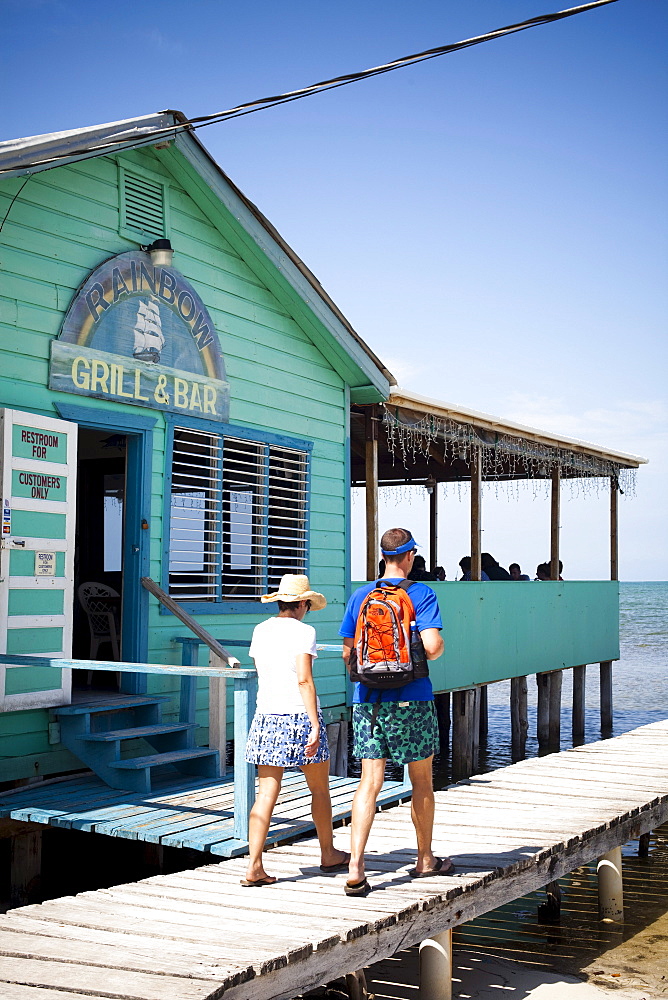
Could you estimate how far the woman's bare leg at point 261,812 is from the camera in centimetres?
506

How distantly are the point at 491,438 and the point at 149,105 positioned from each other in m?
6.95

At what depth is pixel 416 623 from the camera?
490 cm

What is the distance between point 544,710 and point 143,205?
472 inches

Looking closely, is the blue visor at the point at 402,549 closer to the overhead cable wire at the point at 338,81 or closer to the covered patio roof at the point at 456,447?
the overhead cable wire at the point at 338,81

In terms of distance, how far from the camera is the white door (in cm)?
691

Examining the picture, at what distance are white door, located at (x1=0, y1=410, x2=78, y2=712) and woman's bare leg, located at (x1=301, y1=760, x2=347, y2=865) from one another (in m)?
2.50

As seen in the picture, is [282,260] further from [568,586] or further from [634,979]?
[568,586]

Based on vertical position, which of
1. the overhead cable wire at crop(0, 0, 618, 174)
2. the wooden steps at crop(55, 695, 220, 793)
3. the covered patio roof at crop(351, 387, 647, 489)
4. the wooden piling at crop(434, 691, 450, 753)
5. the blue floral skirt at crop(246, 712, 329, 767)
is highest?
the overhead cable wire at crop(0, 0, 618, 174)

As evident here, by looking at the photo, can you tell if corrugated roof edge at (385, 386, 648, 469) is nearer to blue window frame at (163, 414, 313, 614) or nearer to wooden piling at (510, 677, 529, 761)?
blue window frame at (163, 414, 313, 614)

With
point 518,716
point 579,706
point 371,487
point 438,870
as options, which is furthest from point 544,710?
point 438,870

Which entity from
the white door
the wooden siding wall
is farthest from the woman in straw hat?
the wooden siding wall

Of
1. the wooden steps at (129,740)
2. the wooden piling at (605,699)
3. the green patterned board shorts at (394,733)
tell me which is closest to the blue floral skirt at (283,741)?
the green patterned board shorts at (394,733)

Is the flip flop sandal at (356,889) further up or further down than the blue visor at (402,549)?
further down

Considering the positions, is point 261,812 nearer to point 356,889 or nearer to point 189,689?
point 356,889
